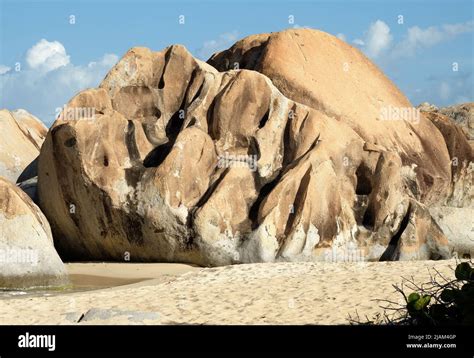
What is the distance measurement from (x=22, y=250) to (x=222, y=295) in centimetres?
425

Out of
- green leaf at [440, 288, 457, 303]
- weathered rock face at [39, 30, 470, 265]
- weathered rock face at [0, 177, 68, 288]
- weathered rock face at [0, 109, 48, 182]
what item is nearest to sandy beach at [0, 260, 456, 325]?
weathered rock face at [0, 177, 68, 288]

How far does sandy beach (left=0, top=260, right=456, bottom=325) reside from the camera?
1314 cm

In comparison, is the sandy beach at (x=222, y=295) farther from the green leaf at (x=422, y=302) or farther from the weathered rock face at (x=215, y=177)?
the green leaf at (x=422, y=302)

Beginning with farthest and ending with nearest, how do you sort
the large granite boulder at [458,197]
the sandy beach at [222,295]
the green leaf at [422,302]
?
the large granite boulder at [458,197] → the sandy beach at [222,295] → the green leaf at [422,302]

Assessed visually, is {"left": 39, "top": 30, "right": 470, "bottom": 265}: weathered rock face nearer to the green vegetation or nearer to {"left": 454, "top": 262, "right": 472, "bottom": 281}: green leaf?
the green vegetation

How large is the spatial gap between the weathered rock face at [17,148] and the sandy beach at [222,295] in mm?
7823

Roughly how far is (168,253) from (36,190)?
13.1 feet

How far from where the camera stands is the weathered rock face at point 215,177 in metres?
18.7

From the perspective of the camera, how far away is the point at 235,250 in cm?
1855

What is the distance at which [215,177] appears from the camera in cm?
1920

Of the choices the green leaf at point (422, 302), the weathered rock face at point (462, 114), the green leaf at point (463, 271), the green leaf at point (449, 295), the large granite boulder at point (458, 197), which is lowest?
the green leaf at point (422, 302)

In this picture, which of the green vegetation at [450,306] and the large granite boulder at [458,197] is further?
the large granite boulder at [458,197]
